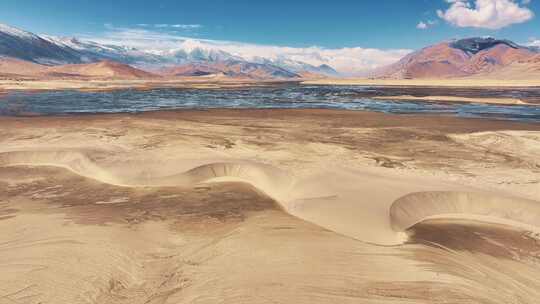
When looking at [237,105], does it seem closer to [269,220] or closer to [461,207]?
[269,220]

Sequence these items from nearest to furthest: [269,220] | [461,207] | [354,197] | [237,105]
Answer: [269,220]
[461,207]
[354,197]
[237,105]

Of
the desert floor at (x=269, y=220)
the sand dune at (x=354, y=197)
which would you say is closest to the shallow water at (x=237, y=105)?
the desert floor at (x=269, y=220)

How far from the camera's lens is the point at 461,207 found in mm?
10266

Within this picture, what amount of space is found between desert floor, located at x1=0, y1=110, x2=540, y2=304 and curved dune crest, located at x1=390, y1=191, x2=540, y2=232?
0.15 feet

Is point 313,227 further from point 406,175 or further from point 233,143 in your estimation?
point 233,143

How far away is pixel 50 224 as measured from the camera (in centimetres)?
866

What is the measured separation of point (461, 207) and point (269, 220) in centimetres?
573

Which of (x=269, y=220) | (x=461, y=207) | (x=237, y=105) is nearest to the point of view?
(x=269, y=220)

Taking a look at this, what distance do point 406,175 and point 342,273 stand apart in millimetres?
7063

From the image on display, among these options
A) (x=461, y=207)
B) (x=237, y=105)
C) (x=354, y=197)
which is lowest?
(x=461, y=207)

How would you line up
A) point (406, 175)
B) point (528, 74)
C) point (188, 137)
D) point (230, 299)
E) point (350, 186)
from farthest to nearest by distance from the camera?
point (528, 74), point (188, 137), point (406, 175), point (350, 186), point (230, 299)

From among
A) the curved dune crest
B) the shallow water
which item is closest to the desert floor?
the curved dune crest

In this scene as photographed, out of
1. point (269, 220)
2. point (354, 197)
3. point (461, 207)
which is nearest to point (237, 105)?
point (354, 197)

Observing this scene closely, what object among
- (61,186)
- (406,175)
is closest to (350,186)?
(406,175)
